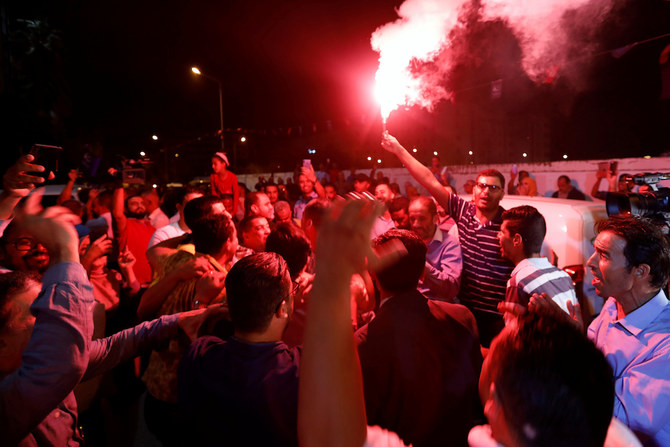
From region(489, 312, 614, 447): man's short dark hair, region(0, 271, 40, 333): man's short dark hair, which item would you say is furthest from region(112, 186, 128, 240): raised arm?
region(489, 312, 614, 447): man's short dark hair

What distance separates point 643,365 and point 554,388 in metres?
1.33

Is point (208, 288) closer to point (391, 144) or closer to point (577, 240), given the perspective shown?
point (391, 144)

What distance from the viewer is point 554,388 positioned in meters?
1.18

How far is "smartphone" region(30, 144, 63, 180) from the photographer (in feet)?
9.69

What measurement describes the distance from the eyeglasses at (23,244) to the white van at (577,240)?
5177 mm

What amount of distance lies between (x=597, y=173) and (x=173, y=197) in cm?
1102

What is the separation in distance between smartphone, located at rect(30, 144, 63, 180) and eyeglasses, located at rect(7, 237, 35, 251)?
2.56 ft

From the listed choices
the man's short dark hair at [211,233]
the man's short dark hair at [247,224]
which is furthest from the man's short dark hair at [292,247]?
the man's short dark hair at [247,224]

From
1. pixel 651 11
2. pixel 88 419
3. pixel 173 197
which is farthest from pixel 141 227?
pixel 651 11

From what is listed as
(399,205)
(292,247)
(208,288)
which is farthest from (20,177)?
(399,205)

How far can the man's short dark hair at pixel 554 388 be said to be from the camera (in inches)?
45.9

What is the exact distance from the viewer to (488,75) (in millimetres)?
13430

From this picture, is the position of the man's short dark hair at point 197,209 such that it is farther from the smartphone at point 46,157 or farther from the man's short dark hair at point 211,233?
the smartphone at point 46,157

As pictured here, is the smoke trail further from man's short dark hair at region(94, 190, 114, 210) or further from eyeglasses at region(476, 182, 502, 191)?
man's short dark hair at region(94, 190, 114, 210)
